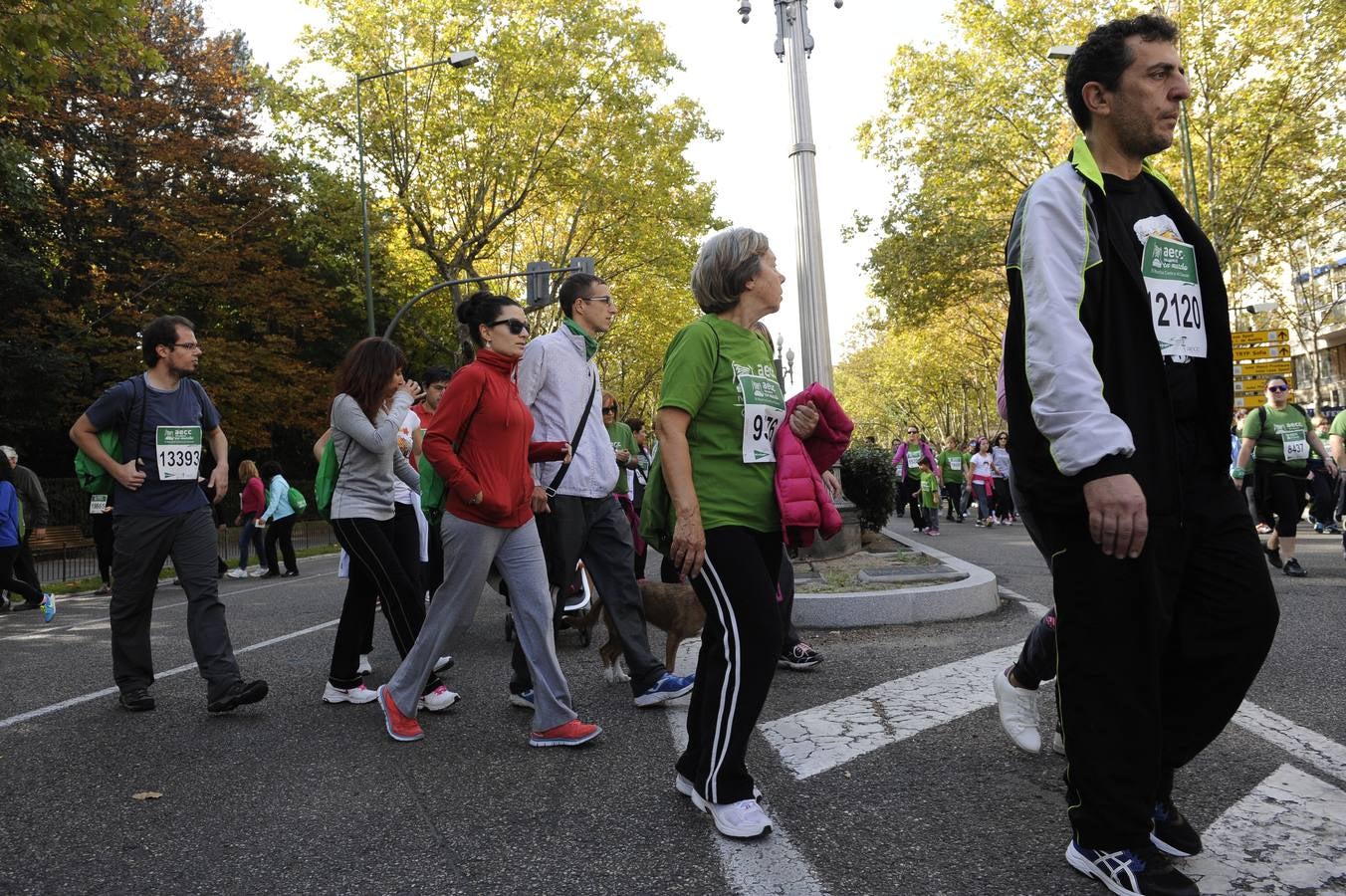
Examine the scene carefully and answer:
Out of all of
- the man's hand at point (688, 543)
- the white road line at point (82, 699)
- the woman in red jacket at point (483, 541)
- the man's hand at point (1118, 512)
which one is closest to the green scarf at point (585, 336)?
the woman in red jacket at point (483, 541)

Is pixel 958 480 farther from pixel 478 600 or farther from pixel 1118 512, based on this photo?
pixel 1118 512

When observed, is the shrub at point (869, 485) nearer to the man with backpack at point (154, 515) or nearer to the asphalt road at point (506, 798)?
the asphalt road at point (506, 798)

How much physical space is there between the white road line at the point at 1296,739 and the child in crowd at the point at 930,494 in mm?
14014

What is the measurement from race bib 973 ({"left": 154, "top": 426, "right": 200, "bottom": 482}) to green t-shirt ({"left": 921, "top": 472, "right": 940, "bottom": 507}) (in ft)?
47.7

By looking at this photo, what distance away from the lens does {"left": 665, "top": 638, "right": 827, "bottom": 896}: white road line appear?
8.80 ft

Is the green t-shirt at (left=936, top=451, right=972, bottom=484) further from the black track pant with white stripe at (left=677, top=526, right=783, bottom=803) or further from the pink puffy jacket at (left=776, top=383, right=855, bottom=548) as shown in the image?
the black track pant with white stripe at (left=677, top=526, right=783, bottom=803)

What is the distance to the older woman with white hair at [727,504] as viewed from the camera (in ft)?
10.2

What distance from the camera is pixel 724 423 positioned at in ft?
10.7

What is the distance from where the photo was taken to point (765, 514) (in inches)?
127

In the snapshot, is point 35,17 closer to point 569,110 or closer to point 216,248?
point 216,248

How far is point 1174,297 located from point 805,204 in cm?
1034

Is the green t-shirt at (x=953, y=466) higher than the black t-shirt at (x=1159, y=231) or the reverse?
the reverse

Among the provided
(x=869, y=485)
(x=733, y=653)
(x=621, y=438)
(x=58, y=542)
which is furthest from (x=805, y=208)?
(x=58, y=542)

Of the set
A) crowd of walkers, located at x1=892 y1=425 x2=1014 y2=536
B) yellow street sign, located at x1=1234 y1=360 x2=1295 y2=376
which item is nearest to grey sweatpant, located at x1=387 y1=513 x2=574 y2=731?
crowd of walkers, located at x1=892 y1=425 x2=1014 y2=536
